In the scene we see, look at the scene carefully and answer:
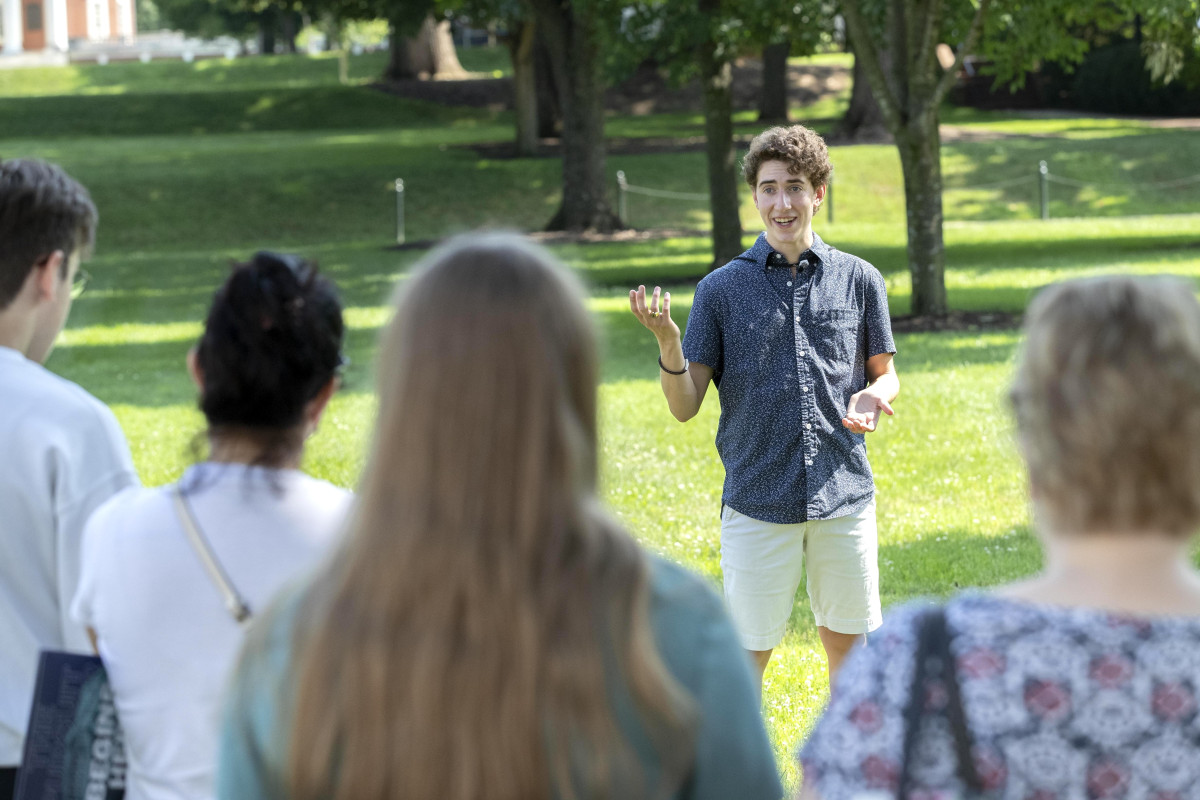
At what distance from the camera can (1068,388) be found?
5.94 ft

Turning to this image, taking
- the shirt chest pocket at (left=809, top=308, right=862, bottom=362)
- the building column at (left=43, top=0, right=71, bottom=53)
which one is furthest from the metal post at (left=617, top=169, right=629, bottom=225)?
the building column at (left=43, top=0, right=71, bottom=53)

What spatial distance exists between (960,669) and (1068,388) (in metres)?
0.39

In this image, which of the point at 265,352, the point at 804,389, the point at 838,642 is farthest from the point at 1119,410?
the point at 838,642

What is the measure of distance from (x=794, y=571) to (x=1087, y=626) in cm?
286

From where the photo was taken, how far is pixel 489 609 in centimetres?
162

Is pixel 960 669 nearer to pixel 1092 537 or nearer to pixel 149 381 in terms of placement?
pixel 1092 537


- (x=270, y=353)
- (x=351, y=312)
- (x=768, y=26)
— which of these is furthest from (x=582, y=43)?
(x=270, y=353)

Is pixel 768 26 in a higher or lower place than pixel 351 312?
higher

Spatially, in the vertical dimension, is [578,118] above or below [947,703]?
above

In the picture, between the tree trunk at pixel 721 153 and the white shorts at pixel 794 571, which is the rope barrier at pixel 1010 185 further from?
the white shorts at pixel 794 571

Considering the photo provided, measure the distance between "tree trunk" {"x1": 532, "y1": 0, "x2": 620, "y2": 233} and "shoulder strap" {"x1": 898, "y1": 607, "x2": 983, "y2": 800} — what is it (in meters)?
23.4

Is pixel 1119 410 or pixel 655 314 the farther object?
pixel 655 314

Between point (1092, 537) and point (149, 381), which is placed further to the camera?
point (149, 381)

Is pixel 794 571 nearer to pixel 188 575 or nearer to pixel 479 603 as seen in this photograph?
pixel 188 575
